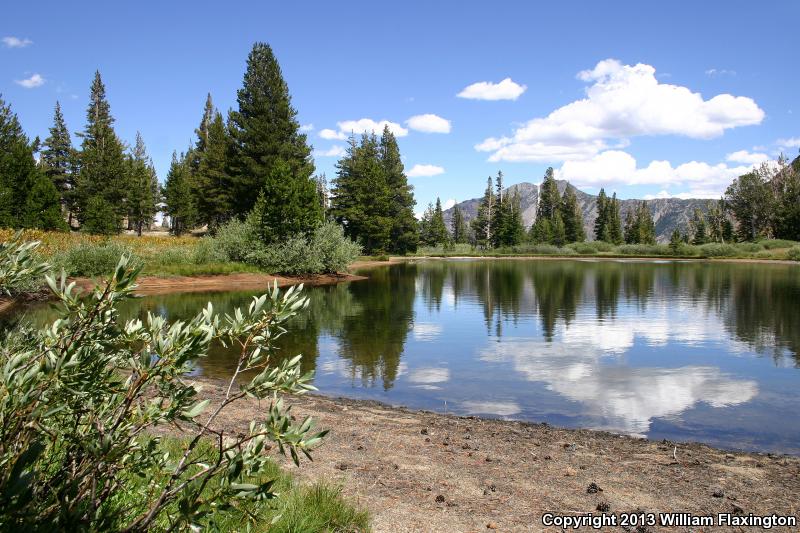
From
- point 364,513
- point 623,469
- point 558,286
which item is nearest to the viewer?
point 364,513

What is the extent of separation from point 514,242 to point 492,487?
345 ft

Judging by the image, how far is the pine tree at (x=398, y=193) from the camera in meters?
91.3

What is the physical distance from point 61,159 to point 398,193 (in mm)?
47918

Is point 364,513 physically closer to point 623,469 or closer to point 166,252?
point 623,469

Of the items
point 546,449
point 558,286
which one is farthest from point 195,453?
point 558,286

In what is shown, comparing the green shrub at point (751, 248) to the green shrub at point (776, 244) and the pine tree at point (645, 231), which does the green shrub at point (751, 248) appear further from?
the pine tree at point (645, 231)

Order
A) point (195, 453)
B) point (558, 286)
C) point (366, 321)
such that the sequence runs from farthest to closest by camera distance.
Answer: point (558, 286) → point (366, 321) → point (195, 453)

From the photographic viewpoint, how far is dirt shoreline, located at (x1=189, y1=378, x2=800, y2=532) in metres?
5.42

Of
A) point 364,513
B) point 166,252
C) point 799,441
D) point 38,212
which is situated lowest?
point 799,441

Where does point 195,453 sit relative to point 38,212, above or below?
below

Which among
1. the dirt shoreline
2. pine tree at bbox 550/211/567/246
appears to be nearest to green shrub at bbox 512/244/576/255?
pine tree at bbox 550/211/567/246

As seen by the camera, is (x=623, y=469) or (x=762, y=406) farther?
(x=762, y=406)

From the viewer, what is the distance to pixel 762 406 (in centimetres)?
1046

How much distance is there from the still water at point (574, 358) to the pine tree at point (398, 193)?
61957mm
